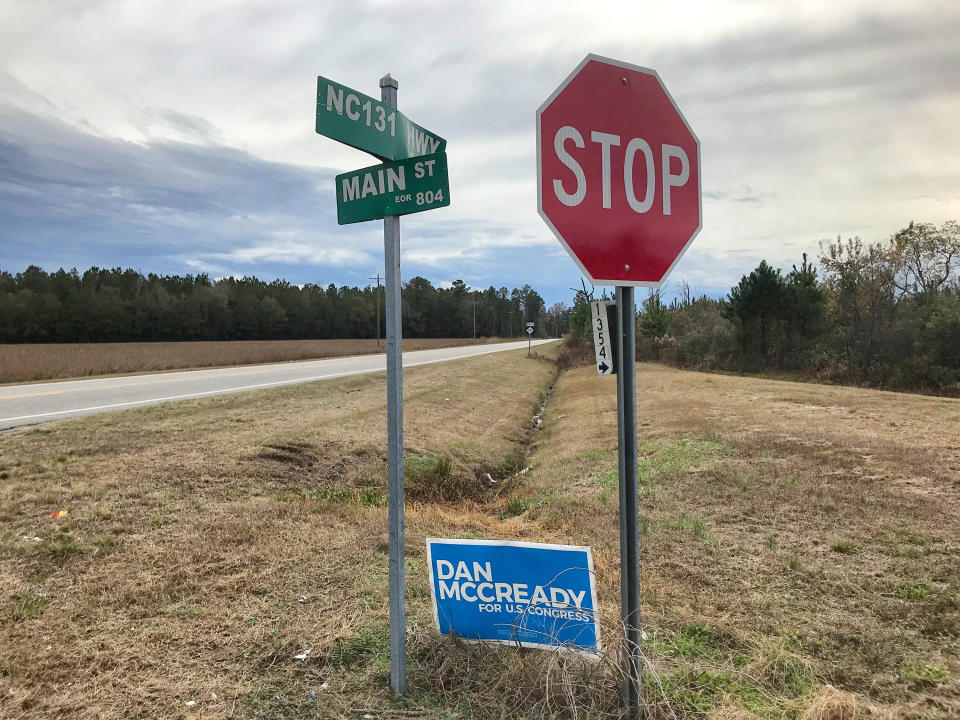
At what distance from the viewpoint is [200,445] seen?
24.8 feet

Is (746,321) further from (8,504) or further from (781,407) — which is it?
(8,504)

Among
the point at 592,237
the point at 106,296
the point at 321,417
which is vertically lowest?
the point at 321,417

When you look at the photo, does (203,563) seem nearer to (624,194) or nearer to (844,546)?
(624,194)

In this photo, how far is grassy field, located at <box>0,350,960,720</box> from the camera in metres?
2.67

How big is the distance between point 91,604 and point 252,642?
1133 millimetres

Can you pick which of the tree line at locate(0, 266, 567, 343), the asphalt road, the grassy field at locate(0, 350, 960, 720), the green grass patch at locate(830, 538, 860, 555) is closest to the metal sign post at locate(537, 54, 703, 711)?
the grassy field at locate(0, 350, 960, 720)

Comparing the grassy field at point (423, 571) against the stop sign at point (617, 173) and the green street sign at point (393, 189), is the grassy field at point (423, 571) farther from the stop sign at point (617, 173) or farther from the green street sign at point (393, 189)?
the green street sign at point (393, 189)

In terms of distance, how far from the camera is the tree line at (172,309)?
60719 millimetres

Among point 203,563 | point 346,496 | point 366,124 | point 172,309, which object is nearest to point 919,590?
point 366,124

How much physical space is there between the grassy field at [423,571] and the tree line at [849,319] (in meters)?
26.1

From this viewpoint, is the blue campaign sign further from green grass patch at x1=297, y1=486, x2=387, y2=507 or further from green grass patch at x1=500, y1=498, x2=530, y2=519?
green grass patch at x1=500, y1=498, x2=530, y2=519

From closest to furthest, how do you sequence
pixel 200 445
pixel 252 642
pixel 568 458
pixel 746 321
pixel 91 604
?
1. pixel 252 642
2. pixel 91 604
3. pixel 200 445
4. pixel 568 458
5. pixel 746 321

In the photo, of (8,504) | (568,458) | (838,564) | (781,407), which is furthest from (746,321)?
(8,504)

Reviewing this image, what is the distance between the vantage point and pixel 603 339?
2.24 metres
